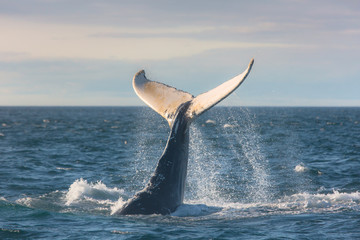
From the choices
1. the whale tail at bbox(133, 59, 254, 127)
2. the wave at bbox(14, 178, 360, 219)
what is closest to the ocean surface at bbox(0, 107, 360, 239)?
the wave at bbox(14, 178, 360, 219)

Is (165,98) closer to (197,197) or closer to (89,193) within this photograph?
(197,197)

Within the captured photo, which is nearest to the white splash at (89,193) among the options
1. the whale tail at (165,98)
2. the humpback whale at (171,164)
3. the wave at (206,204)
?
the wave at (206,204)

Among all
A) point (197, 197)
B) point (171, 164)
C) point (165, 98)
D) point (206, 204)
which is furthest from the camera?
point (197, 197)

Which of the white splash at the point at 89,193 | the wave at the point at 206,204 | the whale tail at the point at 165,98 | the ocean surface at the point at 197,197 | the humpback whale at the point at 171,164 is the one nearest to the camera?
the ocean surface at the point at 197,197

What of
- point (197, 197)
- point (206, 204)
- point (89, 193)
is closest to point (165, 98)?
point (206, 204)

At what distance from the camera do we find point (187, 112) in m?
10.5

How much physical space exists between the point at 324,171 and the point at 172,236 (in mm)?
12152

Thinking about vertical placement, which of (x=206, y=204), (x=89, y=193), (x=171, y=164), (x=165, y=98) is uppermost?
(x=165, y=98)

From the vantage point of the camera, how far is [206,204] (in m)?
12.7

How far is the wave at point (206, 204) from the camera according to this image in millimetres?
→ 11461

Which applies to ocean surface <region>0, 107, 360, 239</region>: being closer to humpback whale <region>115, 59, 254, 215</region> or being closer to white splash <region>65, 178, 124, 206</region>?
white splash <region>65, 178, 124, 206</region>

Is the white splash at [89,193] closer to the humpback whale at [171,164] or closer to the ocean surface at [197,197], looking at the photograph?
the ocean surface at [197,197]

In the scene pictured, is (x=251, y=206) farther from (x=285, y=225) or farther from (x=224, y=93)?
(x=224, y=93)

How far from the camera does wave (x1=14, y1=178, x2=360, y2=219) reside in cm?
1146
